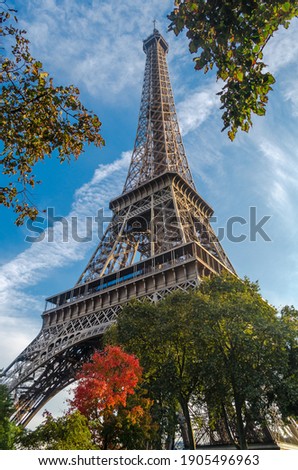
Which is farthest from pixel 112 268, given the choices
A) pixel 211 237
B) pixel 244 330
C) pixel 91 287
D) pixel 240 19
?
pixel 240 19

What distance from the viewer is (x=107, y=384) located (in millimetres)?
16141

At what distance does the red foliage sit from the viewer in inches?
622

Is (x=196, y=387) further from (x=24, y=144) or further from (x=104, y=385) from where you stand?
(x=24, y=144)

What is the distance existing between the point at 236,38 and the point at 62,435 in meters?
13.5

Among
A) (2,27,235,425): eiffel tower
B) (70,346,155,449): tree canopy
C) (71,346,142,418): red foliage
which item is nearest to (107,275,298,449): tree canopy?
(70,346,155,449): tree canopy

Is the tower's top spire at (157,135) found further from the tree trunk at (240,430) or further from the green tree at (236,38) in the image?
the green tree at (236,38)

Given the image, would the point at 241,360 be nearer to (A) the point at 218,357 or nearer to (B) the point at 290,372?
(A) the point at 218,357

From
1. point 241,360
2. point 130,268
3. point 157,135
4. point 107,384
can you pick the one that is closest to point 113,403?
point 107,384

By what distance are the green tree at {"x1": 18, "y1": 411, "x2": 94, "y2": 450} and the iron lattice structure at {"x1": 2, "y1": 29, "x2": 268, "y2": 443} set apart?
38.2ft

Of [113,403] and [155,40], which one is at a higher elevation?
[155,40]

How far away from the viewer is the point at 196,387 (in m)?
19.6

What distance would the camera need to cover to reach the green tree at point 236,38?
6398 mm

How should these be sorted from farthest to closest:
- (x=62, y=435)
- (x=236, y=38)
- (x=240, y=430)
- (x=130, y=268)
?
(x=130, y=268)
(x=240, y=430)
(x=62, y=435)
(x=236, y=38)
